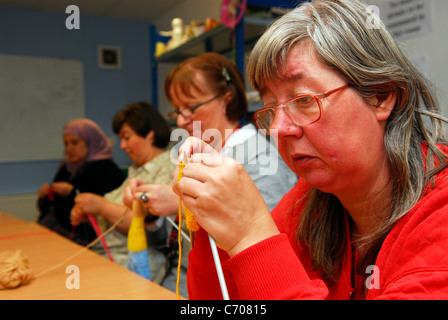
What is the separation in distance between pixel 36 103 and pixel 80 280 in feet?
9.72

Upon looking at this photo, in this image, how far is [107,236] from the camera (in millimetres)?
1927

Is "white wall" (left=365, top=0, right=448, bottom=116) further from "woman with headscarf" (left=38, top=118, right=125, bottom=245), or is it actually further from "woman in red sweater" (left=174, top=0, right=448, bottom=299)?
"woman with headscarf" (left=38, top=118, right=125, bottom=245)

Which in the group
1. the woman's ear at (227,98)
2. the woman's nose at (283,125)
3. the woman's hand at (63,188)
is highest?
the woman's ear at (227,98)

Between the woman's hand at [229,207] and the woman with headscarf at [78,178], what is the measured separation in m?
1.79

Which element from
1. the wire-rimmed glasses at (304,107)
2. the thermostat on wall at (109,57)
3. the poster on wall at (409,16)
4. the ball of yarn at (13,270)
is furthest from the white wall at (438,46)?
the thermostat on wall at (109,57)

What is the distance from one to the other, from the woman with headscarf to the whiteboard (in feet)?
3.36

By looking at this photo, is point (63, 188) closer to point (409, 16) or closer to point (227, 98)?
point (227, 98)

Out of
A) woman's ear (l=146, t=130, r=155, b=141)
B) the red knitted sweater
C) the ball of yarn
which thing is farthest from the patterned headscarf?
the red knitted sweater

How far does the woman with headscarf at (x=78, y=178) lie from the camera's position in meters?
2.41

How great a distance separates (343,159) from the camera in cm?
62

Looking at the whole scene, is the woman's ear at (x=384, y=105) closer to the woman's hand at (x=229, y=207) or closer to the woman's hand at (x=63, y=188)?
the woman's hand at (x=229, y=207)

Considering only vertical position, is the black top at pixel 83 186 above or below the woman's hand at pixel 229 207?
below
